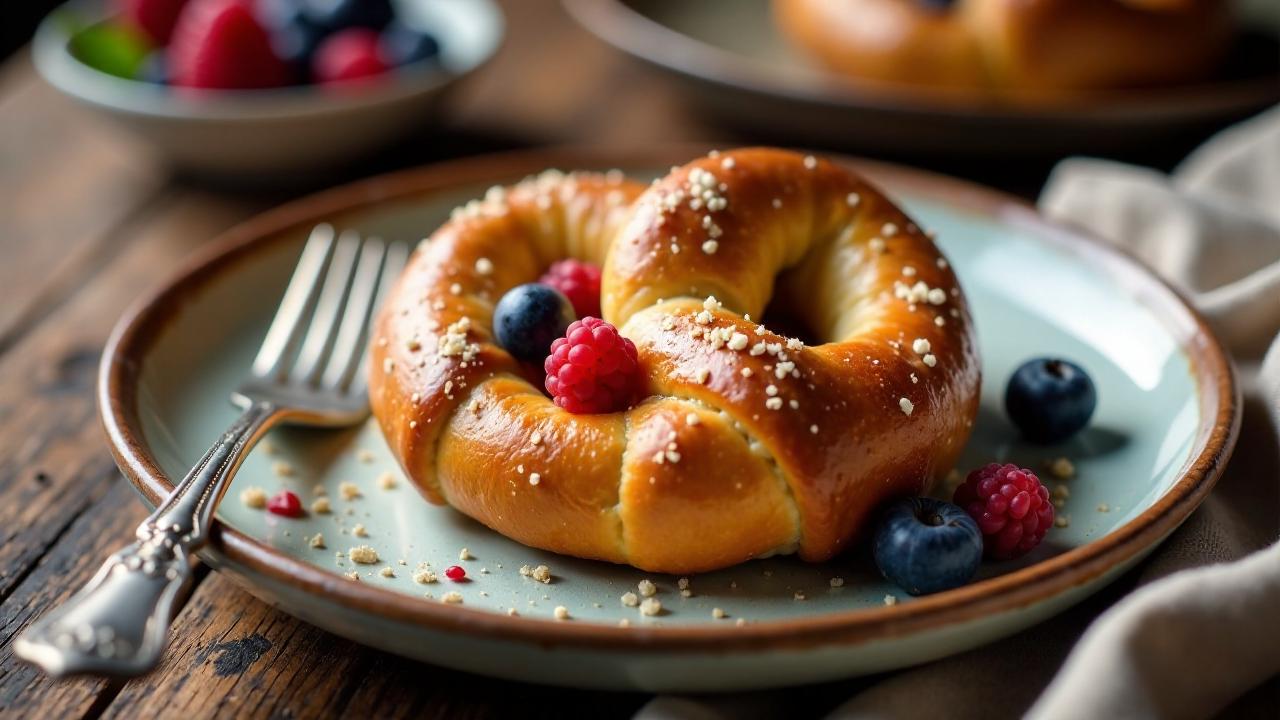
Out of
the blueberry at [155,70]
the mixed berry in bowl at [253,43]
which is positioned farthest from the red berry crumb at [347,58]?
the blueberry at [155,70]

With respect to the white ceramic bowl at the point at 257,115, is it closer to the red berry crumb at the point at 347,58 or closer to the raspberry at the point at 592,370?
the red berry crumb at the point at 347,58

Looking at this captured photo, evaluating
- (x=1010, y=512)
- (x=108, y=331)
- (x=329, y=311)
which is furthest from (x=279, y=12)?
(x=1010, y=512)

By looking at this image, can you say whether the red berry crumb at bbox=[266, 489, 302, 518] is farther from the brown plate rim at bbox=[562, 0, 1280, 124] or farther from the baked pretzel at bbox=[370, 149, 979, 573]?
the brown plate rim at bbox=[562, 0, 1280, 124]

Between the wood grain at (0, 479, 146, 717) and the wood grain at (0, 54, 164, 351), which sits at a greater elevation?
the wood grain at (0, 479, 146, 717)

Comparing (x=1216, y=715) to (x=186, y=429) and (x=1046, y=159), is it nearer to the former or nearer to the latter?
(x=186, y=429)

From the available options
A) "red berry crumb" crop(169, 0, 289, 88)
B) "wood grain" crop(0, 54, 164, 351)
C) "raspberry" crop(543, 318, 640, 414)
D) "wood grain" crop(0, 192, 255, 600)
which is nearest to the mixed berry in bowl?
"red berry crumb" crop(169, 0, 289, 88)

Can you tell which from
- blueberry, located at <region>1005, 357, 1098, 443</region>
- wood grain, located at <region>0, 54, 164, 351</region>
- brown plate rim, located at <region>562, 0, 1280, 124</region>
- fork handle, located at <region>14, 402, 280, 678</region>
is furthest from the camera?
brown plate rim, located at <region>562, 0, 1280, 124</region>

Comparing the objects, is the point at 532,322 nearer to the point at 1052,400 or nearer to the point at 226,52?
the point at 1052,400
